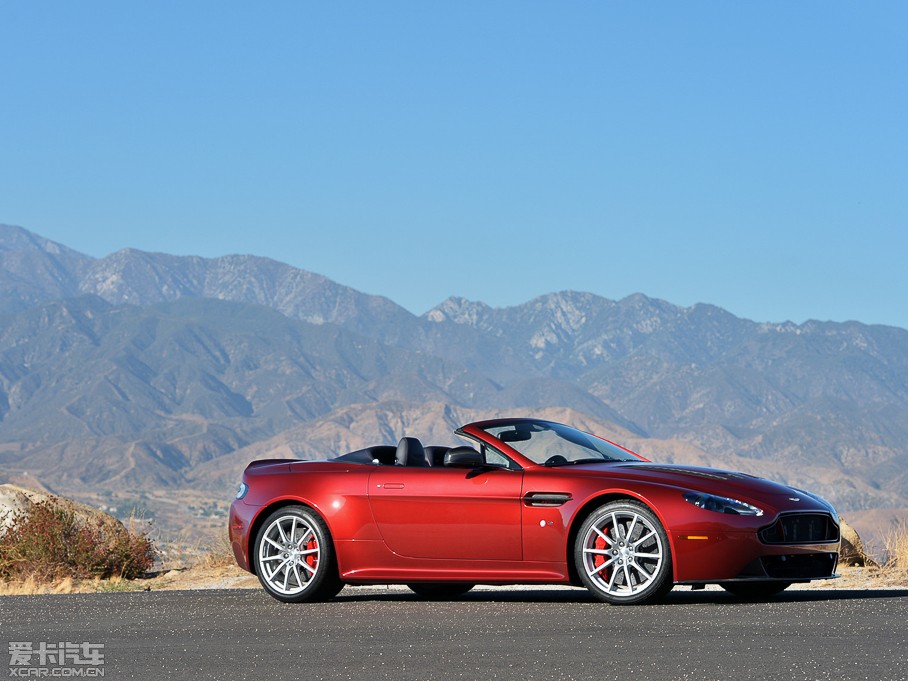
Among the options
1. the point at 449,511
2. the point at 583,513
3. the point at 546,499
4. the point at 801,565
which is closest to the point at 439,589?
the point at 449,511

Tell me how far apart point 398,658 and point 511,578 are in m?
2.32

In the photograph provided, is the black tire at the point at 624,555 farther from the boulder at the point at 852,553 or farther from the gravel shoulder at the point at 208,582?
the boulder at the point at 852,553

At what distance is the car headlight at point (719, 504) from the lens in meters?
9.55

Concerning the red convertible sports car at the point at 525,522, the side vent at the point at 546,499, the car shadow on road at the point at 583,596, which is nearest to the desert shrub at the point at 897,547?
the car shadow on road at the point at 583,596

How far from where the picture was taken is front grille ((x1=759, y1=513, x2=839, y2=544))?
9.61 metres

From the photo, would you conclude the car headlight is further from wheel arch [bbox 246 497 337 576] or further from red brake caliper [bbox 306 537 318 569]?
wheel arch [bbox 246 497 337 576]

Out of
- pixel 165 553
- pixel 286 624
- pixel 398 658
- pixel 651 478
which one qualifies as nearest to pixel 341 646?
pixel 398 658

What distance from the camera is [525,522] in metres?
9.86

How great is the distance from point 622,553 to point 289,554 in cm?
257

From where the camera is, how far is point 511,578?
390 inches

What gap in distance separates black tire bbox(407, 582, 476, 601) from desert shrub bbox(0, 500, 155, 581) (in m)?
7.43

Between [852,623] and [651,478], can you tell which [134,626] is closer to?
[651,478]

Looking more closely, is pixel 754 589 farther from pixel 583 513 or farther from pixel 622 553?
pixel 583 513

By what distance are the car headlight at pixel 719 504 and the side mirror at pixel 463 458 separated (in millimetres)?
1488
